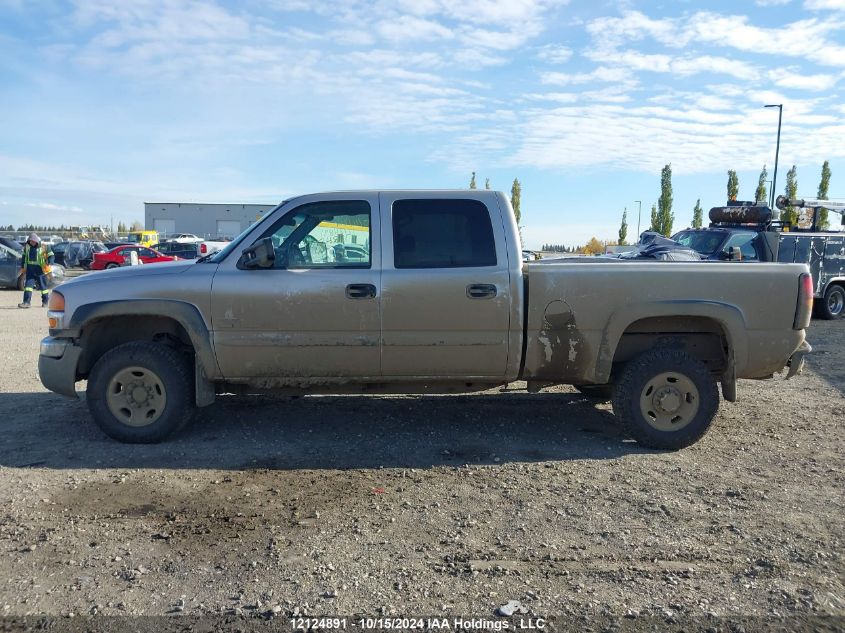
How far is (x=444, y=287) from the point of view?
529 centimetres

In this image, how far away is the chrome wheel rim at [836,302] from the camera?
15.5 metres

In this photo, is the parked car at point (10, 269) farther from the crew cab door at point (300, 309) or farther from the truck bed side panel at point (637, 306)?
the truck bed side panel at point (637, 306)

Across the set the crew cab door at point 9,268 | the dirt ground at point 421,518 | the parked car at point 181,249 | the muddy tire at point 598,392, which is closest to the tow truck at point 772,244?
the muddy tire at point 598,392

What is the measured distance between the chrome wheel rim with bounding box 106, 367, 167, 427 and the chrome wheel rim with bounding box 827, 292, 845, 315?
1508cm

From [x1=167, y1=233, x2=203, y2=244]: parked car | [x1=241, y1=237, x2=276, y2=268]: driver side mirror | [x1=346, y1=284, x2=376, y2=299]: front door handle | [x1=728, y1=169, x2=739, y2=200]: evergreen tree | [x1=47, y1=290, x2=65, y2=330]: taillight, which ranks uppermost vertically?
[x1=728, y1=169, x2=739, y2=200]: evergreen tree

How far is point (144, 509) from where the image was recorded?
4246mm

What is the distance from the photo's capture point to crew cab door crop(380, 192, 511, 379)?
529 cm

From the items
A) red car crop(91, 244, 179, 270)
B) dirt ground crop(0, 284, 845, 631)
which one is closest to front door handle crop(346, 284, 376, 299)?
dirt ground crop(0, 284, 845, 631)

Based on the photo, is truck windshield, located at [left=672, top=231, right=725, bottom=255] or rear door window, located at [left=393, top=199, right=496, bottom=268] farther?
truck windshield, located at [left=672, top=231, right=725, bottom=255]

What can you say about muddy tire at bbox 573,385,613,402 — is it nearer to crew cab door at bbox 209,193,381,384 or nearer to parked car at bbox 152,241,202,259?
crew cab door at bbox 209,193,381,384

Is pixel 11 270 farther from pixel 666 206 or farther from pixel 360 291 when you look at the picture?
pixel 666 206

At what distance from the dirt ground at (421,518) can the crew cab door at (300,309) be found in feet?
2.27

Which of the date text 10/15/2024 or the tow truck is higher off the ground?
the tow truck

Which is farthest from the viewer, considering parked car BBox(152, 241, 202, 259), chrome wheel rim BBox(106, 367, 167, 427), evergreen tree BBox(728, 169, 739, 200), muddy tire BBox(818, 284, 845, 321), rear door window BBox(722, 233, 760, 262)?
evergreen tree BBox(728, 169, 739, 200)
